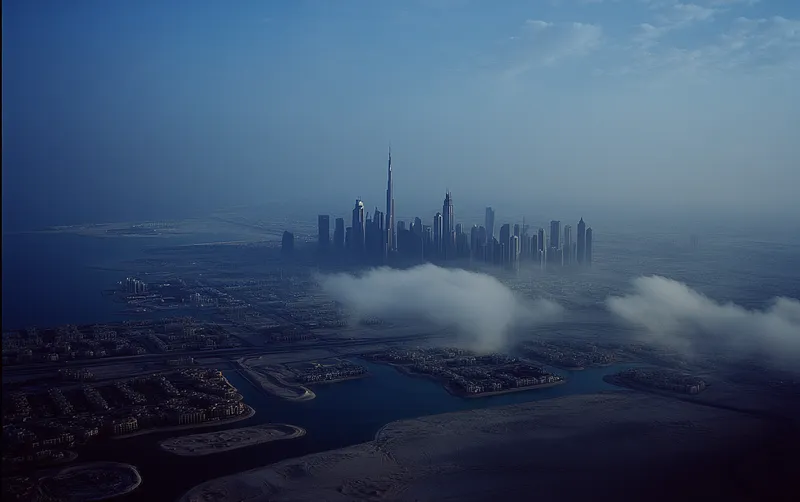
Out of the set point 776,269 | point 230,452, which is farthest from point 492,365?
point 776,269

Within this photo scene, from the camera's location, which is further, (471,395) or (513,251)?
(513,251)

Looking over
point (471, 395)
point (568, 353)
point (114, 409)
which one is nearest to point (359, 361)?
point (471, 395)

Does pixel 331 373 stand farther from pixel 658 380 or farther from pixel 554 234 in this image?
pixel 554 234

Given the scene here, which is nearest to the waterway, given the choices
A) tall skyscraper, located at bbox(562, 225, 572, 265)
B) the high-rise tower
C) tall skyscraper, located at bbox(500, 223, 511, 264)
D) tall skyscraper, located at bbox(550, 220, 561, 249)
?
tall skyscraper, located at bbox(500, 223, 511, 264)

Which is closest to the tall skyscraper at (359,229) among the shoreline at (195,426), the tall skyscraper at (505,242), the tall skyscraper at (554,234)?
the tall skyscraper at (505,242)

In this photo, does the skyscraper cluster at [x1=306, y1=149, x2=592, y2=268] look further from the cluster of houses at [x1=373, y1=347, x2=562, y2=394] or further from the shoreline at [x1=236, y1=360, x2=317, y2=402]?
the shoreline at [x1=236, y1=360, x2=317, y2=402]

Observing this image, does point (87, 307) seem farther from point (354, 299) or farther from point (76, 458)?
point (76, 458)

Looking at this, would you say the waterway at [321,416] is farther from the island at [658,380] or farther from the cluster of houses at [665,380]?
the cluster of houses at [665,380]
